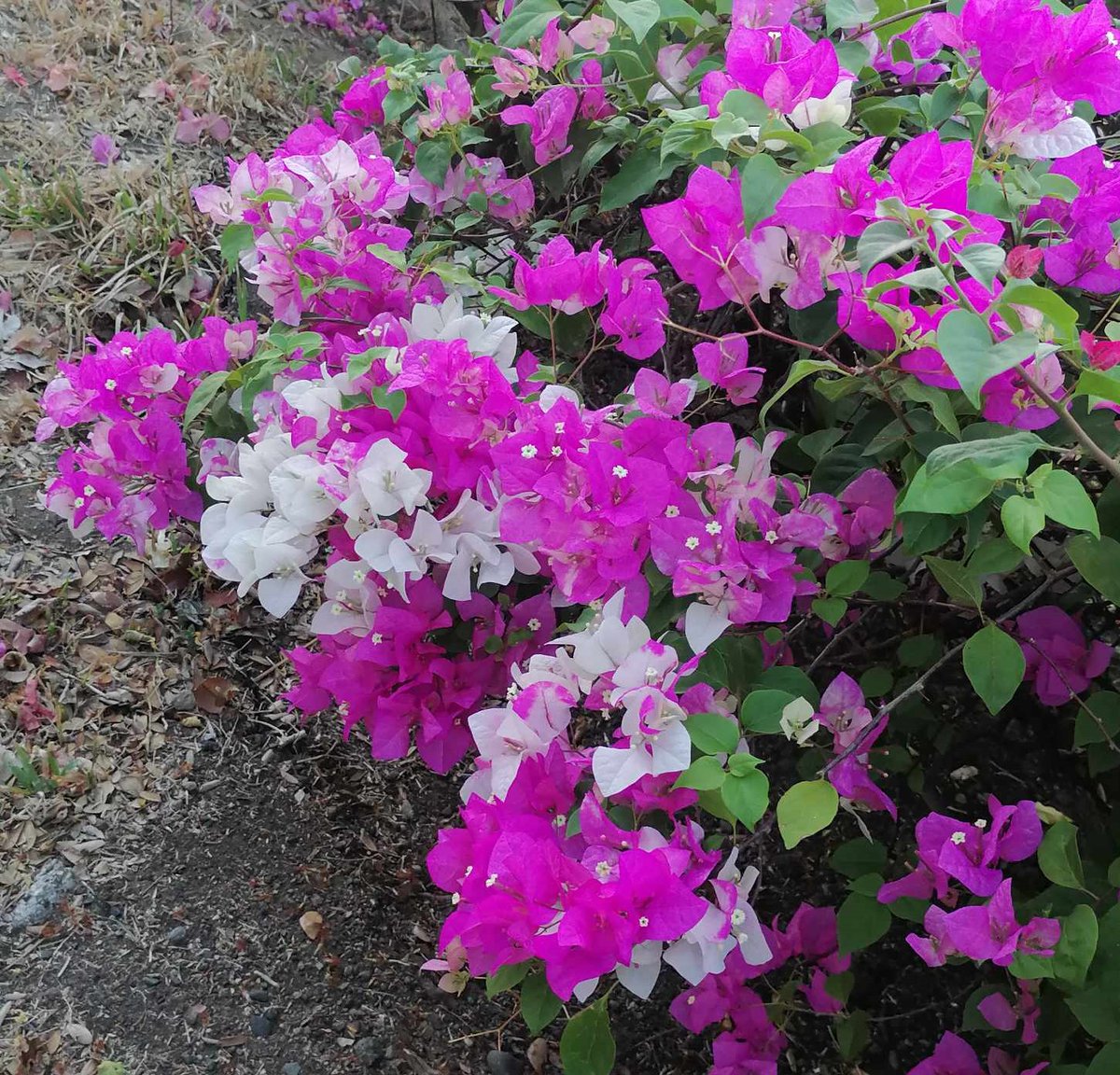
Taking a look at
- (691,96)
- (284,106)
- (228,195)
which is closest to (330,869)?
(228,195)

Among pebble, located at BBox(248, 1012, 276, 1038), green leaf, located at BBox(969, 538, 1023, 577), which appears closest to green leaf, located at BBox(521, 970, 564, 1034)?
green leaf, located at BBox(969, 538, 1023, 577)

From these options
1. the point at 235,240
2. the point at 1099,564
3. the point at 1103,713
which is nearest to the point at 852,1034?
the point at 1103,713

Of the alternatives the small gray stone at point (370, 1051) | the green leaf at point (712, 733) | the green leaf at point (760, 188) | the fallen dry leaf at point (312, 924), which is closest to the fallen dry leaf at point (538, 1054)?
the small gray stone at point (370, 1051)

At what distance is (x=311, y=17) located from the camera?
2.77 m

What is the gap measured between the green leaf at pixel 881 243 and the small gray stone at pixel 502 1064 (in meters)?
1.12

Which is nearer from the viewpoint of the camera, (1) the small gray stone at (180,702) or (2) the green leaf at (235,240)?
(2) the green leaf at (235,240)

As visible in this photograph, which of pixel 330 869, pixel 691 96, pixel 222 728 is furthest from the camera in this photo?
pixel 222 728

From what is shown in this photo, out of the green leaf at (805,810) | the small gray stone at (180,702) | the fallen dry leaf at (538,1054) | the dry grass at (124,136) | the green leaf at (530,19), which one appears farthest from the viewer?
the dry grass at (124,136)

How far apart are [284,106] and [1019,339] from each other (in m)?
2.38

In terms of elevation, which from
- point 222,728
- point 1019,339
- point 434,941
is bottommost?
point 434,941

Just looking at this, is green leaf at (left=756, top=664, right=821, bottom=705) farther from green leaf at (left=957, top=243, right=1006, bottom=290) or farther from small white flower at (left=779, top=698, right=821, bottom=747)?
green leaf at (left=957, top=243, right=1006, bottom=290)

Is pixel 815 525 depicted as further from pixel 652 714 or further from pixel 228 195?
pixel 228 195

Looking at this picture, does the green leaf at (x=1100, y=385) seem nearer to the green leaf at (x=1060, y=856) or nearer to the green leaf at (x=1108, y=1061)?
the green leaf at (x=1060, y=856)

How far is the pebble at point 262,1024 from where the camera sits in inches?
49.7
